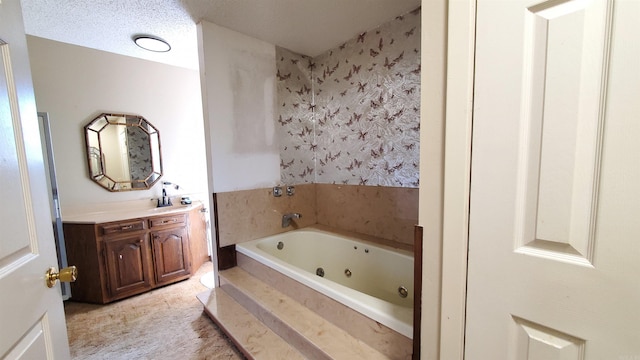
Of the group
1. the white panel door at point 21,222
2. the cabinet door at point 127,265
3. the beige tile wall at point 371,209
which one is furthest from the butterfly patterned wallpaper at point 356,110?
the white panel door at point 21,222

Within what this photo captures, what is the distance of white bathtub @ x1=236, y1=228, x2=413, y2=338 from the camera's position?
117cm

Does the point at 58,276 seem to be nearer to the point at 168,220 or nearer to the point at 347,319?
the point at 347,319

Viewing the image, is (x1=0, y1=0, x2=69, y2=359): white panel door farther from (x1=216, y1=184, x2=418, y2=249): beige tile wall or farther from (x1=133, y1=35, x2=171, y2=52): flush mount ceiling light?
(x1=133, y1=35, x2=171, y2=52): flush mount ceiling light

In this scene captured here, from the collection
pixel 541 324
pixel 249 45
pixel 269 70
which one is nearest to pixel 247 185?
pixel 269 70

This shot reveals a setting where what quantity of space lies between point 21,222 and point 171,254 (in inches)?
88.2

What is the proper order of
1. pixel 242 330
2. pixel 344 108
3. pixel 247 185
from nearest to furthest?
1. pixel 242 330
2. pixel 247 185
3. pixel 344 108

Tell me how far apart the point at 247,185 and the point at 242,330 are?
3.85 feet

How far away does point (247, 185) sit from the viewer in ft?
7.19

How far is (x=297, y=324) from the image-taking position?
1.33 m

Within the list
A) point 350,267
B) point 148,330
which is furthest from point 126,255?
point 350,267

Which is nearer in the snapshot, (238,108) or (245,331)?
(245,331)

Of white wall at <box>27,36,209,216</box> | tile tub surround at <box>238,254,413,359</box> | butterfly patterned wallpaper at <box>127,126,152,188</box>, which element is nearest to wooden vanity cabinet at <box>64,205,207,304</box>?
white wall at <box>27,36,209,216</box>

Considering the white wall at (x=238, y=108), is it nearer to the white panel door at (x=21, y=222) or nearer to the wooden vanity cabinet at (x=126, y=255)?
the wooden vanity cabinet at (x=126, y=255)

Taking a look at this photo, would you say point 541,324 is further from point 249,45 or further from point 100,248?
point 100,248
